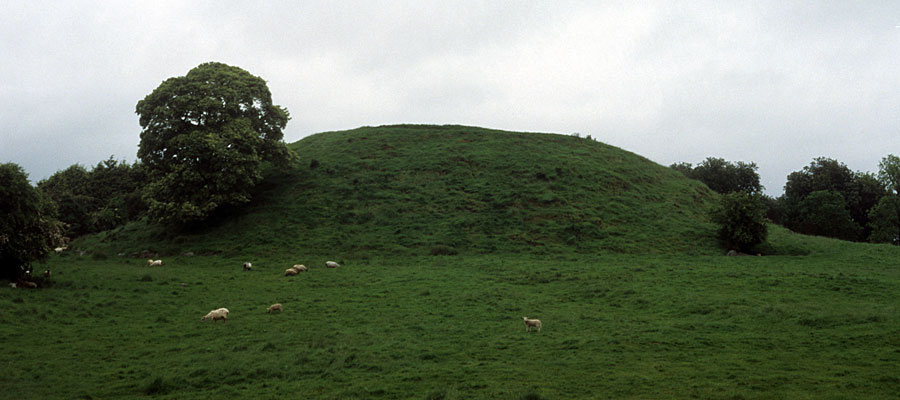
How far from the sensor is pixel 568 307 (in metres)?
23.9

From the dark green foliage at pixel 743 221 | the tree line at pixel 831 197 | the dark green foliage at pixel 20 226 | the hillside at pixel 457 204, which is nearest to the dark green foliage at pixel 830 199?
the tree line at pixel 831 197

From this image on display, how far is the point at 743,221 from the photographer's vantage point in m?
40.9

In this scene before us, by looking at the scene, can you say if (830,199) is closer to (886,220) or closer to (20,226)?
(886,220)

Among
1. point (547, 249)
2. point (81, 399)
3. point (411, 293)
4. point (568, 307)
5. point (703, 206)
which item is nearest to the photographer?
point (81, 399)

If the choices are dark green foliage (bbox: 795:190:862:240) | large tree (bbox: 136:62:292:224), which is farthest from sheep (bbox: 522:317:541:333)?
dark green foliage (bbox: 795:190:862:240)

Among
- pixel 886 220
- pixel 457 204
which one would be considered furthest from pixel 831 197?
pixel 457 204

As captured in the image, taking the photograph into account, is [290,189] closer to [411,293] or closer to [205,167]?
[205,167]

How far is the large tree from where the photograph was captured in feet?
138

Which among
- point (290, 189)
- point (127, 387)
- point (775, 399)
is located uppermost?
point (290, 189)

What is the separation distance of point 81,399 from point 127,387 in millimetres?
1144

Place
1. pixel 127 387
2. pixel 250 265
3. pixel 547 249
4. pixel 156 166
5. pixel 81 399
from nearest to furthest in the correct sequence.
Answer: pixel 81 399 → pixel 127 387 → pixel 250 265 → pixel 547 249 → pixel 156 166

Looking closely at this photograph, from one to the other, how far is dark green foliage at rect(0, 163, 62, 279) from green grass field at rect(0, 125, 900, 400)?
254 cm

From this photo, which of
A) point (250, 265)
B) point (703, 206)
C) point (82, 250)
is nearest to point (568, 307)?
point (250, 265)

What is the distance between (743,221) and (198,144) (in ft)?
145
